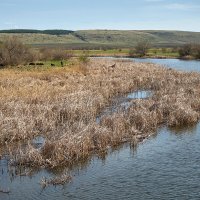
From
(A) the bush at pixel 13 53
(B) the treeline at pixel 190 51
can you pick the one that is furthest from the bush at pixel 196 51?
(A) the bush at pixel 13 53

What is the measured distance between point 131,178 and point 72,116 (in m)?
9.28

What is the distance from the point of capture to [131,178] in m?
16.3

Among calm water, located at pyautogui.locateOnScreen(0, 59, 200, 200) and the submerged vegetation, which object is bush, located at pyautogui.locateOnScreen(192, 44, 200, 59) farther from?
calm water, located at pyautogui.locateOnScreen(0, 59, 200, 200)

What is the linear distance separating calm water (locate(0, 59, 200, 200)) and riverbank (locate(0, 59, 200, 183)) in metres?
0.90

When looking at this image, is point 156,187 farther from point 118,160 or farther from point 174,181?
point 118,160

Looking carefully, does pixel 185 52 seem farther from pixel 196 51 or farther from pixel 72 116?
pixel 72 116

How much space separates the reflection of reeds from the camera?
1833 cm

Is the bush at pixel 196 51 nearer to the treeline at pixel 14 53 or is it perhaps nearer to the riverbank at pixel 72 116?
the treeline at pixel 14 53

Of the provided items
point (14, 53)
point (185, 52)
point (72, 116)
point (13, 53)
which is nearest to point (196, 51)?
point (185, 52)

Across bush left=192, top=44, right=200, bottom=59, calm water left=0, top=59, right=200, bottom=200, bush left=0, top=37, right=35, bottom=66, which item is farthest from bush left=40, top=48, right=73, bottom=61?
calm water left=0, top=59, right=200, bottom=200

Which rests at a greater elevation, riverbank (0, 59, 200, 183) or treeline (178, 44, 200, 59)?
treeline (178, 44, 200, 59)

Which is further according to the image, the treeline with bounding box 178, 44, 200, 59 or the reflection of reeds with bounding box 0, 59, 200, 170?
the treeline with bounding box 178, 44, 200, 59

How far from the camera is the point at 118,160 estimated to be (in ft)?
61.4

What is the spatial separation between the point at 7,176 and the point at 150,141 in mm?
8210
